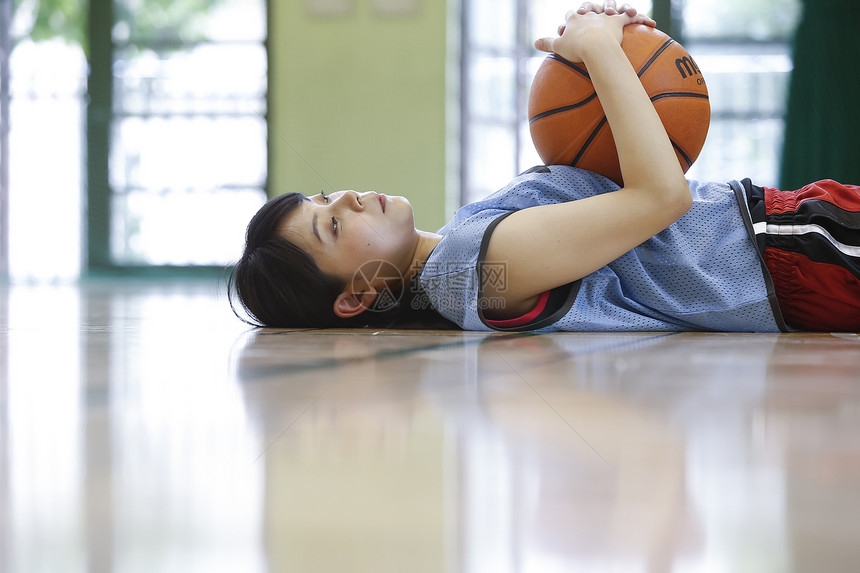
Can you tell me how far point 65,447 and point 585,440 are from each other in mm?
352

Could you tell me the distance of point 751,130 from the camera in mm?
4895

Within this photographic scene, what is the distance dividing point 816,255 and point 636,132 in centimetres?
37

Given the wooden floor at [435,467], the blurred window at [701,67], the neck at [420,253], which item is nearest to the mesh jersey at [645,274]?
the neck at [420,253]

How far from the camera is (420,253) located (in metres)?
1.44

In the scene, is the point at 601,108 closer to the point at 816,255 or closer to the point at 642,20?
the point at 642,20

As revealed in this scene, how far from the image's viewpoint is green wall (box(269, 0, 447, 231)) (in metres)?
4.70

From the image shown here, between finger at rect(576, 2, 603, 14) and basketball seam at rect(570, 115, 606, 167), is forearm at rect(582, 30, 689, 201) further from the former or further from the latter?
finger at rect(576, 2, 603, 14)

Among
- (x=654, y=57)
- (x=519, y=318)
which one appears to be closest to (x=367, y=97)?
(x=654, y=57)

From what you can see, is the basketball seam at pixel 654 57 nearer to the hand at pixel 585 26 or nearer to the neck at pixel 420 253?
the hand at pixel 585 26

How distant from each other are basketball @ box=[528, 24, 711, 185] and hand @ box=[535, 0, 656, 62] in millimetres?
19

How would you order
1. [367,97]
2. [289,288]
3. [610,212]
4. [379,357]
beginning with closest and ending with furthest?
[379,357] → [610,212] → [289,288] → [367,97]

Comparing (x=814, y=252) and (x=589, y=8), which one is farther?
(x=589, y=8)

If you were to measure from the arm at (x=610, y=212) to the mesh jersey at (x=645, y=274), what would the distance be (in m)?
0.05

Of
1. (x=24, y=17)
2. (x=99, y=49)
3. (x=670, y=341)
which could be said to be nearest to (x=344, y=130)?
(x=99, y=49)
